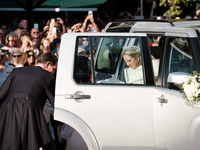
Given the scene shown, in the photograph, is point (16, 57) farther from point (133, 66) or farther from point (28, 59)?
point (133, 66)

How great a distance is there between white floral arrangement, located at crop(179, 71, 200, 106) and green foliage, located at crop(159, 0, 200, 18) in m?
10.6

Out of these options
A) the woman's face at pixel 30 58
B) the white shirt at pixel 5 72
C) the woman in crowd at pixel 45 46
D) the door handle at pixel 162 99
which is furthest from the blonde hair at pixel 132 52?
the woman in crowd at pixel 45 46

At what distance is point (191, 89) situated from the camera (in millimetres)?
5418

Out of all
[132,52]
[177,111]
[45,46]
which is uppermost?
[132,52]

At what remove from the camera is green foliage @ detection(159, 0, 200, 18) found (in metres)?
16.5

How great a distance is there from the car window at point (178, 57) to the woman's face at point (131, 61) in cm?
30

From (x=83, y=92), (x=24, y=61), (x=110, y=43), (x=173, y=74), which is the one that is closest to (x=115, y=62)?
(x=110, y=43)

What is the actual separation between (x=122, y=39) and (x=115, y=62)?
261mm

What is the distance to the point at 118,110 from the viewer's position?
5.88 meters

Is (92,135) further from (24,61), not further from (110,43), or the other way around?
(24,61)

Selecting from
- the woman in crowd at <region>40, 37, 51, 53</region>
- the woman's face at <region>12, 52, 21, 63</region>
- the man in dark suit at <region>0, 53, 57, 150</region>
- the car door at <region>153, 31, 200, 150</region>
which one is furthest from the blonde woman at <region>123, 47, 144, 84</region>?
the woman in crowd at <region>40, 37, 51, 53</region>

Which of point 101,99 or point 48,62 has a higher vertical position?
point 48,62

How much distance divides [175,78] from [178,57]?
0.58m

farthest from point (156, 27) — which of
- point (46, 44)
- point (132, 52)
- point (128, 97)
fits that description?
point (46, 44)
